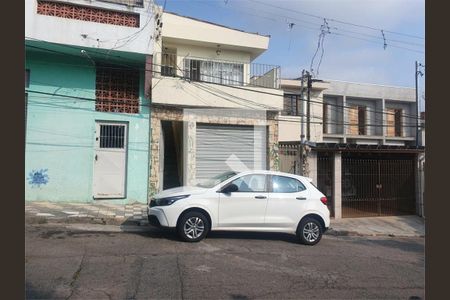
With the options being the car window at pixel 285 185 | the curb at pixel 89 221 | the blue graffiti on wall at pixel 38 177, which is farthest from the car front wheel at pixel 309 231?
the blue graffiti on wall at pixel 38 177

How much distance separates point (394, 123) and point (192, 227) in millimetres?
20672

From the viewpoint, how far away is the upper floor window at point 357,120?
23938 mm

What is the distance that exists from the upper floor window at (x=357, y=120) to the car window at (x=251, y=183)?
16.1m

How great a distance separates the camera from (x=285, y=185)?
914 centimetres

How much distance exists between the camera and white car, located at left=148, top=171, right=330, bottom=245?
8.23 m

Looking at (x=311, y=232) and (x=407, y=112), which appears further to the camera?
(x=407, y=112)

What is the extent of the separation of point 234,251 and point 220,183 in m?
1.62

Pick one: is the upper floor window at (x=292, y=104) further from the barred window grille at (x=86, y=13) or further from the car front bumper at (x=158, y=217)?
the car front bumper at (x=158, y=217)

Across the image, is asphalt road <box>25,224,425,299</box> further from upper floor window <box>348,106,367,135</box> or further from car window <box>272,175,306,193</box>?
upper floor window <box>348,106,367,135</box>

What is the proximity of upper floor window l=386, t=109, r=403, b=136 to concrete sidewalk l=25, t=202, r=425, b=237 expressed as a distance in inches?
429

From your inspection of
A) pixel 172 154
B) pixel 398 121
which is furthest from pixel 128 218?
pixel 398 121

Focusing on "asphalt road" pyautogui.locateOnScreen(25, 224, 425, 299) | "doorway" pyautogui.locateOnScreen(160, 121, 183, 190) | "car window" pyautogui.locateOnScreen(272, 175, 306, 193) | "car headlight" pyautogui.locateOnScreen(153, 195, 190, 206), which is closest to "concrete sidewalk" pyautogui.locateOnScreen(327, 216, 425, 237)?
"asphalt road" pyautogui.locateOnScreen(25, 224, 425, 299)

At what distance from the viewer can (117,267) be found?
20.1 feet

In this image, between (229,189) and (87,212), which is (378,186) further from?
(87,212)
